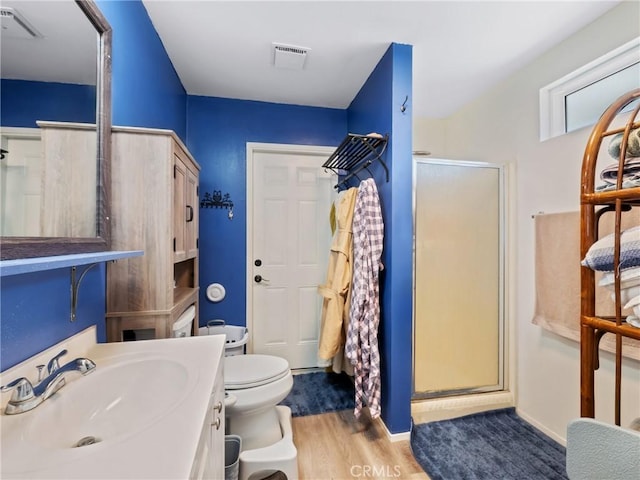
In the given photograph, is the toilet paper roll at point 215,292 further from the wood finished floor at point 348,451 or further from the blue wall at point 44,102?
the blue wall at point 44,102

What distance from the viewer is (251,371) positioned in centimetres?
160

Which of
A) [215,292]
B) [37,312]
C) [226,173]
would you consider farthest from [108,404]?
[226,173]

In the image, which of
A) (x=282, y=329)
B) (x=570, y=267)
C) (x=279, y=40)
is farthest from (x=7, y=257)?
(x=570, y=267)

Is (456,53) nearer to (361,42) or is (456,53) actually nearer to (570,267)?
(361,42)

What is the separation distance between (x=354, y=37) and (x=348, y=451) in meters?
2.38

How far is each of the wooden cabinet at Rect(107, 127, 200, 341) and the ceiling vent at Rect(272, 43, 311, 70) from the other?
1.03 metres

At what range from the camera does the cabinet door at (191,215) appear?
1.59 meters

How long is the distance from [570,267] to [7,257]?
228 centimetres

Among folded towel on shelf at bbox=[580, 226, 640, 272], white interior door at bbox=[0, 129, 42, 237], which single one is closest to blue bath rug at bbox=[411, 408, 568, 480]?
folded towel on shelf at bbox=[580, 226, 640, 272]

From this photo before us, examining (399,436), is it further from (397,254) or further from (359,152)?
(359,152)

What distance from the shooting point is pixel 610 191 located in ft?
2.58

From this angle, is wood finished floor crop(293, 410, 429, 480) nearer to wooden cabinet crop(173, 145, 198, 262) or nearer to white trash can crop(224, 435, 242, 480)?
white trash can crop(224, 435, 242, 480)

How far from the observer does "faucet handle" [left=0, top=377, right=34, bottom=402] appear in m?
0.66

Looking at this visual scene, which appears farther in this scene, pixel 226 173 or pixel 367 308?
pixel 226 173
